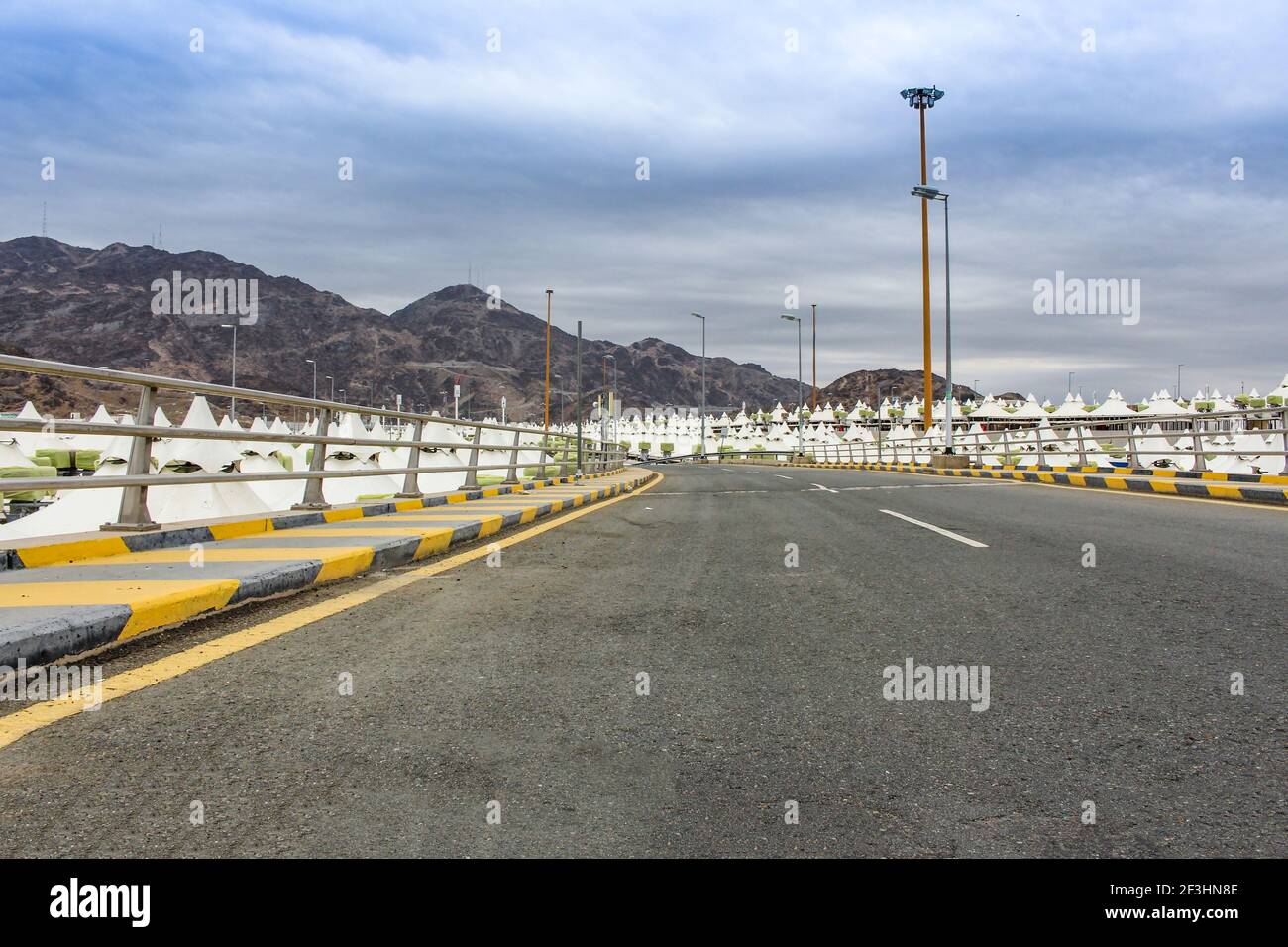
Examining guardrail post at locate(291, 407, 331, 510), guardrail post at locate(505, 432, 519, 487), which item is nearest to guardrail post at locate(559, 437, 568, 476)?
guardrail post at locate(505, 432, 519, 487)

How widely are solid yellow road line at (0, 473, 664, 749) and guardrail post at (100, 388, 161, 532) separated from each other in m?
1.93

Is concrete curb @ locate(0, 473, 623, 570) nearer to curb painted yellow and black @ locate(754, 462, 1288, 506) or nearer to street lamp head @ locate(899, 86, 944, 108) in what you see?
curb painted yellow and black @ locate(754, 462, 1288, 506)

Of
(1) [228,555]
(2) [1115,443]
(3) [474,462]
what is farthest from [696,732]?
(2) [1115,443]

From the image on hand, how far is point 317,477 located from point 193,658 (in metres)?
5.56

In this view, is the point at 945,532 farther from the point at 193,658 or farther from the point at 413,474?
the point at 193,658

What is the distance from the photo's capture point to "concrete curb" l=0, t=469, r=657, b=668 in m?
4.01

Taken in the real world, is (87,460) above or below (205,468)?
above

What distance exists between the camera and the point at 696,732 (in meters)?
3.19

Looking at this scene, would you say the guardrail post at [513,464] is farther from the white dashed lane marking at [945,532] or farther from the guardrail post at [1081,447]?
the guardrail post at [1081,447]

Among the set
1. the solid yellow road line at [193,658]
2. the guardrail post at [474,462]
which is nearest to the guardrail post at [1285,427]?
the guardrail post at [474,462]

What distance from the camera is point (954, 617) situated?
509 cm

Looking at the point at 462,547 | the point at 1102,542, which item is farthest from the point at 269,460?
the point at 1102,542

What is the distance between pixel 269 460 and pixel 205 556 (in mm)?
26701
